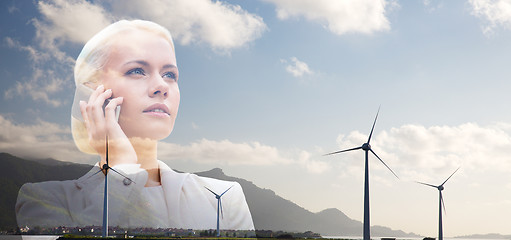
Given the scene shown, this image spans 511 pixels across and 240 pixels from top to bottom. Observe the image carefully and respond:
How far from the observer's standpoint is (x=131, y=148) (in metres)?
147

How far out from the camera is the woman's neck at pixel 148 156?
15000cm

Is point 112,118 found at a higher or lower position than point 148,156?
higher

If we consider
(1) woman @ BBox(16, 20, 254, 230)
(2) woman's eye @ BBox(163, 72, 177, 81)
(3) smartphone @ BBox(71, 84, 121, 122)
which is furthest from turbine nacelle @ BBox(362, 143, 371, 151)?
(2) woman's eye @ BBox(163, 72, 177, 81)

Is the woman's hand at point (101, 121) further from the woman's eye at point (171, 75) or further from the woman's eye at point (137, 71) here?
the woman's eye at point (171, 75)

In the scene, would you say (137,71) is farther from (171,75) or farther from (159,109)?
(159,109)

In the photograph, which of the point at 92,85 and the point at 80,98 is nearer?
the point at 80,98

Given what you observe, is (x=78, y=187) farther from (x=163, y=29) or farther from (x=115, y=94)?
(x=163, y=29)

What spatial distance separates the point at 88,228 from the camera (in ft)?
574

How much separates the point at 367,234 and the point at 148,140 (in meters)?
97.8

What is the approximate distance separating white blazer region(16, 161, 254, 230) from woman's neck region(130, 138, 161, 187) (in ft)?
7.21

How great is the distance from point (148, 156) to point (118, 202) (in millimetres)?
33660

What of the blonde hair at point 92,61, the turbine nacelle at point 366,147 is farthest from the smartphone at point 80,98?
the turbine nacelle at point 366,147

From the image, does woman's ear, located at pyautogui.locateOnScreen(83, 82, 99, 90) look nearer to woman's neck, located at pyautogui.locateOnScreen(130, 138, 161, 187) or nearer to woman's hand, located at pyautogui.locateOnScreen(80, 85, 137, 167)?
woman's hand, located at pyautogui.locateOnScreen(80, 85, 137, 167)

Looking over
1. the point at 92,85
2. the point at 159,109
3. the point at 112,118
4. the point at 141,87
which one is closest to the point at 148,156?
the point at 159,109
